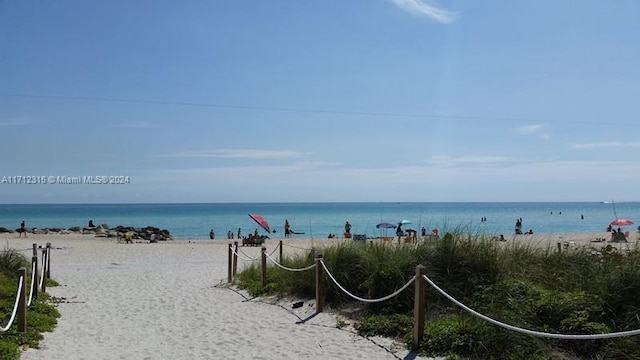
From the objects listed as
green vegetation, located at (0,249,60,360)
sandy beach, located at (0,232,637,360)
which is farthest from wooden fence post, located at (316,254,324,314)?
green vegetation, located at (0,249,60,360)

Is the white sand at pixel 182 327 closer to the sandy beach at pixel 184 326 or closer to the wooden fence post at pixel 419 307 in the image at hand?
the sandy beach at pixel 184 326

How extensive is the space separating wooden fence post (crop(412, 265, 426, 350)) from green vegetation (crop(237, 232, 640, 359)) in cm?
10

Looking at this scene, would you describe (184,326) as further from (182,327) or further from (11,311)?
(11,311)

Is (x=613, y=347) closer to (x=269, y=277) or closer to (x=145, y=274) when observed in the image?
(x=269, y=277)

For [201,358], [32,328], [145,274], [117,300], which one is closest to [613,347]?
[201,358]

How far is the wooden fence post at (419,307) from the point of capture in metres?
7.24

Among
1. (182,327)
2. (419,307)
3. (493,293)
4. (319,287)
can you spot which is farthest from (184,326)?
(493,293)

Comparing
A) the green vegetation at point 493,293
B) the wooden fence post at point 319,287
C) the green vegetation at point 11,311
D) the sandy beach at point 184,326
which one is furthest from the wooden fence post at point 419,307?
the green vegetation at point 11,311

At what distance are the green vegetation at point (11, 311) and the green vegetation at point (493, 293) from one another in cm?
469

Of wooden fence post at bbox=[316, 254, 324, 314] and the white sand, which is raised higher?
wooden fence post at bbox=[316, 254, 324, 314]

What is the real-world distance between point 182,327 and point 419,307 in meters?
4.31

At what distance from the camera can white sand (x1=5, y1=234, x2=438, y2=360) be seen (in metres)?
7.59

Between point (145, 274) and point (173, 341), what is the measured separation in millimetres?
10705

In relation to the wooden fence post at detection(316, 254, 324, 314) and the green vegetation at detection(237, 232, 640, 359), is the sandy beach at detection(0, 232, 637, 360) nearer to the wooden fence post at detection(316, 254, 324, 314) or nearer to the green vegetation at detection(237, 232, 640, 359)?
the wooden fence post at detection(316, 254, 324, 314)
